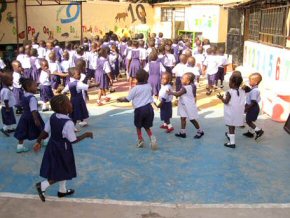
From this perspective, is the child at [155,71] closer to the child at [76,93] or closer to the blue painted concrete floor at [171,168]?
the blue painted concrete floor at [171,168]

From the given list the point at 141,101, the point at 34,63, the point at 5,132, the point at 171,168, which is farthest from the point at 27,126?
the point at 34,63

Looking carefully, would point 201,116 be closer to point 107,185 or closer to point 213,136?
point 213,136

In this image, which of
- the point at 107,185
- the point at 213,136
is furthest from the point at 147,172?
the point at 213,136

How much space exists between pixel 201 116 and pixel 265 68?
502 cm

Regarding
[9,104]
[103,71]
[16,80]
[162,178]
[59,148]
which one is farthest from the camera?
[103,71]

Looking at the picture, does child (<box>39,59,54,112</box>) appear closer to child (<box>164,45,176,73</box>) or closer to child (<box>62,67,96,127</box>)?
child (<box>62,67,96,127</box>)

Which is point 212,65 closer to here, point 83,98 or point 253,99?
point 253,99

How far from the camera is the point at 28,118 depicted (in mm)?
6098

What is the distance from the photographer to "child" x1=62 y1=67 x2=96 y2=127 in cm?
702

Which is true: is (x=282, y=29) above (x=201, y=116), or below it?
above

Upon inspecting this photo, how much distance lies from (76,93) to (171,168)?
251 cm

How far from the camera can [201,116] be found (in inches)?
338

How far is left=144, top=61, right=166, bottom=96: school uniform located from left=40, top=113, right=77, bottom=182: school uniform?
476 centimetres

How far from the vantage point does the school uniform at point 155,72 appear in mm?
8992
